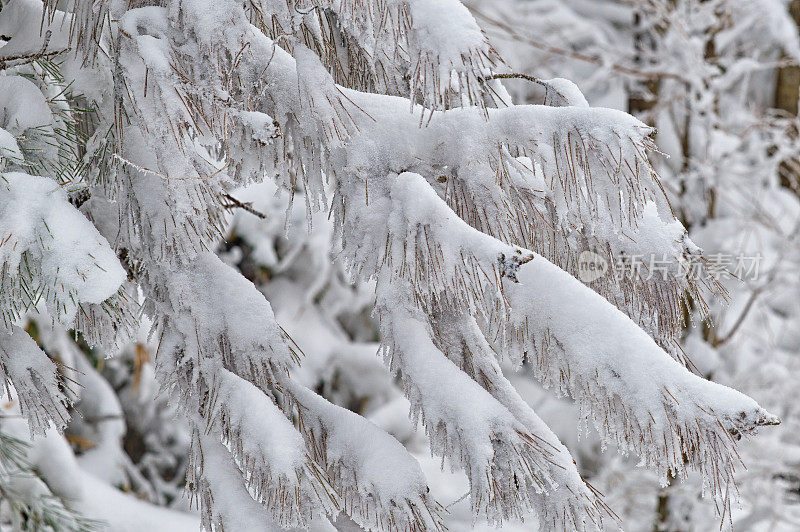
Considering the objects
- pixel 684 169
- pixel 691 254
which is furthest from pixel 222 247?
pixel 691 254

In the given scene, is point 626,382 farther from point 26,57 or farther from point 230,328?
point 26,57

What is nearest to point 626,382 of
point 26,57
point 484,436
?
point 484,436

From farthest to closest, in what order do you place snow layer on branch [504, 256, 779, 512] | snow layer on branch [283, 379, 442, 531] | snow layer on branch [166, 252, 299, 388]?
1. snow layer on branch [166, 252, 299, 388]
2. snow layer on branch [283, 379, 442, 531]
3. snow layer on branch [504, 256, 779, 512]

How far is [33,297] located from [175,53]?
0.49 m

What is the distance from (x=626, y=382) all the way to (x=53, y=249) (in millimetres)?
961

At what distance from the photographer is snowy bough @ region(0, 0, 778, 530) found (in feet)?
3.72

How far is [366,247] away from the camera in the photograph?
124cm

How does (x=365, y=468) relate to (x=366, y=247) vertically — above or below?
below

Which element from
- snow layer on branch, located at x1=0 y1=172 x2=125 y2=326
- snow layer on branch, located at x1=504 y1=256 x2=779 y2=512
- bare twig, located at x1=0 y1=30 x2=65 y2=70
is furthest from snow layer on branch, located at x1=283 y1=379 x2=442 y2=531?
bare twig, located at x1=0 y1=30 x2=65 y2=70

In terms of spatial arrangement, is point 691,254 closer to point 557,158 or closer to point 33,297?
point 557,158

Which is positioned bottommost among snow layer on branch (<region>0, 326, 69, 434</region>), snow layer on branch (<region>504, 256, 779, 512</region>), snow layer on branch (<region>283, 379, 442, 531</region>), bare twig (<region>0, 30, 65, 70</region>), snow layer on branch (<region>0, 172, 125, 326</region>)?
snow layer on branch (<region>283, 379, 442, 531</region>)

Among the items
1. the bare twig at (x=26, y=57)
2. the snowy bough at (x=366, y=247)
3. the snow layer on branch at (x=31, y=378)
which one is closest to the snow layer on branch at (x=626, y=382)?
the snowy bough at (x=366, y=247)

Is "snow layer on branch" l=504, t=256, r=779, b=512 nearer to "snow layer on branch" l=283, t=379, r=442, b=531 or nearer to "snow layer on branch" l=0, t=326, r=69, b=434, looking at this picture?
"snow layer on branch" l=283, t=379, r=442, b=531

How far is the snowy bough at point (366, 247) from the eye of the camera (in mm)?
1135
